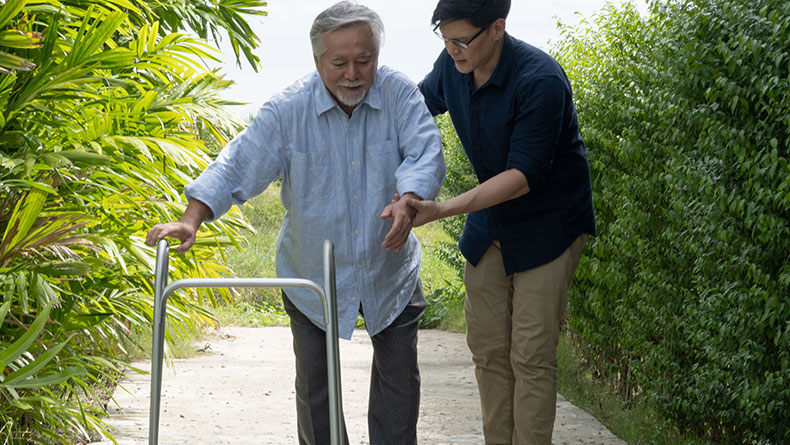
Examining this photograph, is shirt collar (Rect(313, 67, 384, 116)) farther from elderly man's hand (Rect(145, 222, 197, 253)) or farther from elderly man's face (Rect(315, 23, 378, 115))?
elderly man's hand (Rect(145, 222, 197, 253))

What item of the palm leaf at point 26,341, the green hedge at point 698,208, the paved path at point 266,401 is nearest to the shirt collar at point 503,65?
the green hedge at point 698,208

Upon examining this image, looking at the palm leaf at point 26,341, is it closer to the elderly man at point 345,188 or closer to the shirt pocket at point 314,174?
the elderly man at point 345,188

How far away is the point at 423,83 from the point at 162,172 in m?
1.77

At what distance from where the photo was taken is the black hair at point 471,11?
297 cm

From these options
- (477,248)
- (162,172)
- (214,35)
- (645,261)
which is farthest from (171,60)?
(645,261)

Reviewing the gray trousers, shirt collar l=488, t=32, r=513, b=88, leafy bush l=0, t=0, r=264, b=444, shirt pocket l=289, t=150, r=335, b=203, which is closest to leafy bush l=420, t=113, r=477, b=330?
leafy bush l=0, t=0, r=264, b=444

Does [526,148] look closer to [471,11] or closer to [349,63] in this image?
[471,11]

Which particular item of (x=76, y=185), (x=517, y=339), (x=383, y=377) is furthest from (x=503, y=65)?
(x=76, y=185)

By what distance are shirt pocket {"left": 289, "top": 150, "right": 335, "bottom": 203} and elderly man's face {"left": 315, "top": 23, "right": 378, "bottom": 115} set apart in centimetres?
20

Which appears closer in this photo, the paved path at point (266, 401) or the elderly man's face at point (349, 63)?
the elderly man's face at point (349, 63)

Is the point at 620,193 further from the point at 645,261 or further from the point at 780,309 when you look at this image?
the point at 780,309

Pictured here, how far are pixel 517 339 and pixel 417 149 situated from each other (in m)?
0.94

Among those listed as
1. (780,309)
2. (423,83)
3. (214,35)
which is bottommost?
(780,309)

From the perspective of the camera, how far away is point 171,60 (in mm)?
4945
